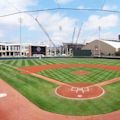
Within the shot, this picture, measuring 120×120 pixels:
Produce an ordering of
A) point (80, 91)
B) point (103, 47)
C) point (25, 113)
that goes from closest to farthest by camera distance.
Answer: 1. point (25, 113)
2. point (80, 91)
3. point (103, 47)

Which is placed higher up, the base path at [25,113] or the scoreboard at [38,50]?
the scoreboard at [38,50]

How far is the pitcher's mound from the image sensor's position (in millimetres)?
17422

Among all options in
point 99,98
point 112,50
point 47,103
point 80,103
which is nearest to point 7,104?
point 47,103

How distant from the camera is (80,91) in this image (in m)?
19.0

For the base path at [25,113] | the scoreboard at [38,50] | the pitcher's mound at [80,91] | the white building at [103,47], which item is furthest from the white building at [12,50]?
the base path at [25,113]

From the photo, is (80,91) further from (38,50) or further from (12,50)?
(12,50)

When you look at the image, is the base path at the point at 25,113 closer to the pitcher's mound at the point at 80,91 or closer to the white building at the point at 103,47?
the pitcher's mound at the point at 80,91

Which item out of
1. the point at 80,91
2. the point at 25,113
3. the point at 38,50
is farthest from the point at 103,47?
the point at 25,113

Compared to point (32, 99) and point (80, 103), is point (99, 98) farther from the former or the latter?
point (32, 99)

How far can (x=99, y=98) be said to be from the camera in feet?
55.3

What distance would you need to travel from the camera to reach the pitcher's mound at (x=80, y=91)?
17422mm

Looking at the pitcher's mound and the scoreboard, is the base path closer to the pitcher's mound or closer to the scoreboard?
the pitcher's mound

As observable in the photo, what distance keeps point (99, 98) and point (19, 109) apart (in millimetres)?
6162

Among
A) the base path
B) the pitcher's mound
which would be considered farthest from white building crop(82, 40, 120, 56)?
the base path
